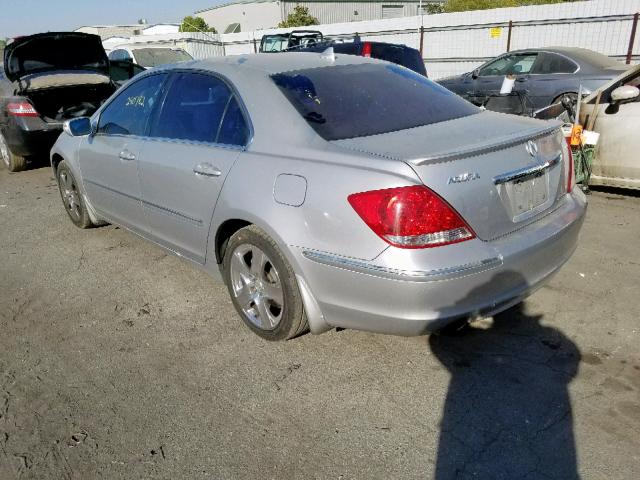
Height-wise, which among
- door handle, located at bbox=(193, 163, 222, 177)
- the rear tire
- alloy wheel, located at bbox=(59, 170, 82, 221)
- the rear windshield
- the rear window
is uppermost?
the rear windshield

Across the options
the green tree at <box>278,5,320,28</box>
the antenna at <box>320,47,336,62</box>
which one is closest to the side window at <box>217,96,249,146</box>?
the antenna at <box>320,47,336,62</box>

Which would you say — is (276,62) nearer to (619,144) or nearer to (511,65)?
(619,144)

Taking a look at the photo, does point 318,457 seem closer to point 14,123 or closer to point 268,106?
point 268,106

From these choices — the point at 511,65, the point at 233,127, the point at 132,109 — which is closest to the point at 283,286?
the point at 233,127

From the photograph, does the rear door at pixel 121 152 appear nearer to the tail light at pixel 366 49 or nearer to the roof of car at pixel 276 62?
the roof of car at pixel 276 62

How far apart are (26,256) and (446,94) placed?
3.73 m

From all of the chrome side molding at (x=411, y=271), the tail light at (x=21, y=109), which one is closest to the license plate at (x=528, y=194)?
the chrome side molding at (x=411, y=271)

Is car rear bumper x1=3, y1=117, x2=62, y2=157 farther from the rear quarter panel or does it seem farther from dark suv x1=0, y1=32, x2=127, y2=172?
the rear quarter panel

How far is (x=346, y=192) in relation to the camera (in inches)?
91.3

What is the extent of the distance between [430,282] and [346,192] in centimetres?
54

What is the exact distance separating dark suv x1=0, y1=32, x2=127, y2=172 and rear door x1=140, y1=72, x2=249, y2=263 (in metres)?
4.71

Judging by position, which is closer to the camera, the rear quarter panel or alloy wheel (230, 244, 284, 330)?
the rear quarter panel

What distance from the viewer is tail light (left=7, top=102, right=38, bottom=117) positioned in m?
7.18

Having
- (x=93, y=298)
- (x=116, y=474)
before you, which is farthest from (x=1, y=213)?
(x=116, y=474)
